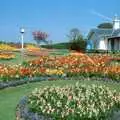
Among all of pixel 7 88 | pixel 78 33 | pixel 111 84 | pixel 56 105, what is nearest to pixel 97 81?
pixel 111 84

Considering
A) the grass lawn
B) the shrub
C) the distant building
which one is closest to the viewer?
the shrub

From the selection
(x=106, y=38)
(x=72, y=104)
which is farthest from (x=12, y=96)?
(x=106, y=38)

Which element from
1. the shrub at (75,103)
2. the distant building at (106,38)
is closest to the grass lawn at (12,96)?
the shrub at (75,103)

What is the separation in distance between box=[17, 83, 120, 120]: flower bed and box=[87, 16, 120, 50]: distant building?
3646 centimetres

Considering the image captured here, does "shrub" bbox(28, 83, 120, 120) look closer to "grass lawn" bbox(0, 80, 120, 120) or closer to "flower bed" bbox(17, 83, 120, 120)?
"flower bed" bbox(17, 83, 120, 120)

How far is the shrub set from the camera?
8992 mm

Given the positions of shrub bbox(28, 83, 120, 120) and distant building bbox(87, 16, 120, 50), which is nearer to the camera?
shrub bbox(28, 83, 120, 120)

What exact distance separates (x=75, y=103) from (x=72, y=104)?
7 centimetres

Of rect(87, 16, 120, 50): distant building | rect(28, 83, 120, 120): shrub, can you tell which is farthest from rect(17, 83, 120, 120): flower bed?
rect(87, 16, 120, 50): distant building

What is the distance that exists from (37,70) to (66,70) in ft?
3.31

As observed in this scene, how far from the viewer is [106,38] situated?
173 ft

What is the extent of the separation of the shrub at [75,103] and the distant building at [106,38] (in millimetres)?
36437

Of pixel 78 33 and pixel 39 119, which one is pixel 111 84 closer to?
pixel 39 119

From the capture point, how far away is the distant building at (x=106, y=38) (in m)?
49.0
